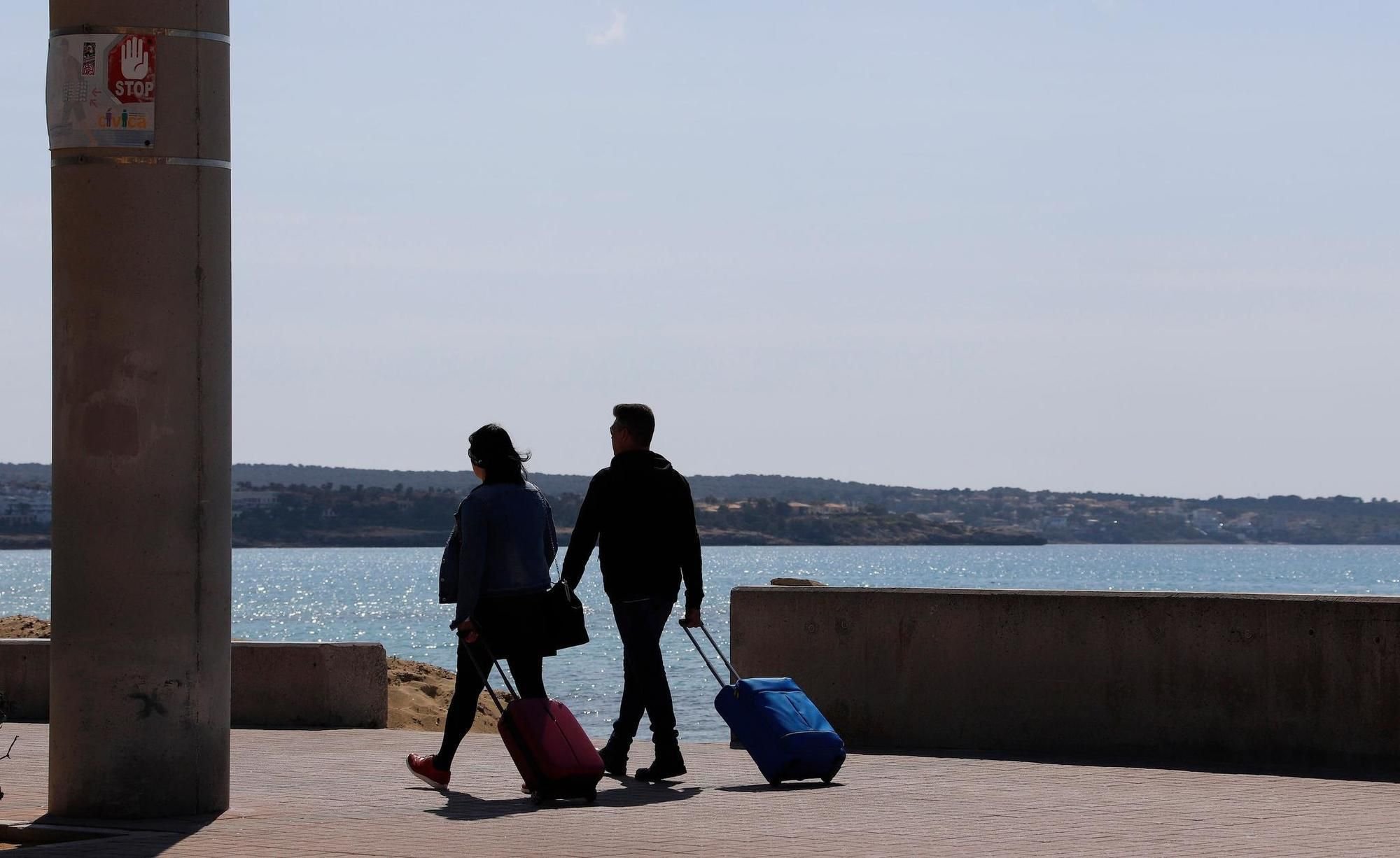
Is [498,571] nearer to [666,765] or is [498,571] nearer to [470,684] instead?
[470,684]

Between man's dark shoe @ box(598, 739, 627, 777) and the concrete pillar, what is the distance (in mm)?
2344

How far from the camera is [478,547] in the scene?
9273 millimetres

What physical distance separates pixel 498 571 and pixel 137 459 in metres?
1.87

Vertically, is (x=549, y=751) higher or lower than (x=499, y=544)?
lower

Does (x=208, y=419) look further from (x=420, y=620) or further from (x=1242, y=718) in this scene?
(x=420, y=620)

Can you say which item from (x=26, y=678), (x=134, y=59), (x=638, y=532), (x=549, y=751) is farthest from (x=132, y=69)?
(x=26, y=678)

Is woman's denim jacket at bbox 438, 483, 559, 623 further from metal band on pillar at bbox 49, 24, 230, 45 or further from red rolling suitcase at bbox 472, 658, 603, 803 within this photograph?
metal band on pillar at bbox 49, 24, 230, 45

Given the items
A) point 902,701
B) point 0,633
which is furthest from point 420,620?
point 902,701

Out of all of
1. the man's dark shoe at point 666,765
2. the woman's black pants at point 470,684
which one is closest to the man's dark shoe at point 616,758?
the man's dark shoe at point 666,765

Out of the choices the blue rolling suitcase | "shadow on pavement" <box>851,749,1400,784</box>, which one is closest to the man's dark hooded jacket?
the blue rolling suitcase

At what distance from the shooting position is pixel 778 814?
27.5ft

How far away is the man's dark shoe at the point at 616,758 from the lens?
10047 millimetres

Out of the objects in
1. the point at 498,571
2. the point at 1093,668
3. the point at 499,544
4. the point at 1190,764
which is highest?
the point at 499,544

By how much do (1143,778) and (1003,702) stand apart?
143 centimetres
